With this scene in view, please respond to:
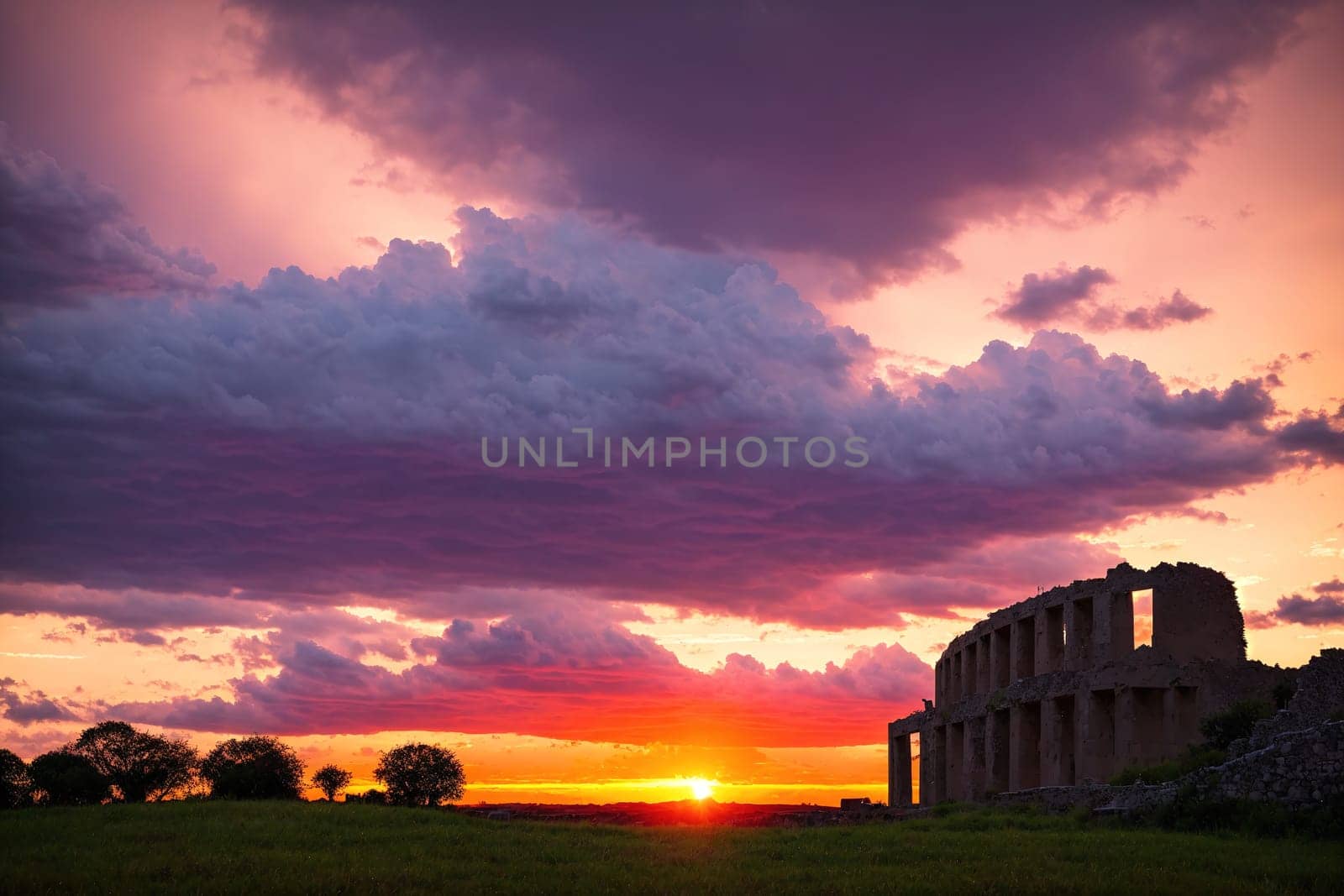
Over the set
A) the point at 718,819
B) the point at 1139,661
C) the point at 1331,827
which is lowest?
the point at 718,819

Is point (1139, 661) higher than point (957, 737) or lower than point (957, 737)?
higher

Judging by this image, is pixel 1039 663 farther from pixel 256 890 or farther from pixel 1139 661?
pixel 256 890

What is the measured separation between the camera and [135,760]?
7700cm

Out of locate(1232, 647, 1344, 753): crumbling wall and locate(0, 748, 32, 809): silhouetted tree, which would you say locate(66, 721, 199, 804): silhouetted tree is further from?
locate(1232, 647, 1344, 753): crumbling wall

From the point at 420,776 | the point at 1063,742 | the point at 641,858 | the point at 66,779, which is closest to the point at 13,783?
the point at 66,779

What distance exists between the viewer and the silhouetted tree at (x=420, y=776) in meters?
77.3

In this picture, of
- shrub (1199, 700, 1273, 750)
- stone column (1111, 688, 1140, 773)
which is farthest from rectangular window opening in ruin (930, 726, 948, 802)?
shrub (1199, 700, 1273, 750)

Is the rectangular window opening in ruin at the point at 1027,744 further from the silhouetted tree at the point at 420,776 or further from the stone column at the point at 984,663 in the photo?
the silhouetted tree at the point at 420,776

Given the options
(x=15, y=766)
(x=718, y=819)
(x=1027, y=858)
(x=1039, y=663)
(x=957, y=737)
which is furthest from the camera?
(x=957, y=737)

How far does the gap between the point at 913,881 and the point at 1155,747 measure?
39.5m

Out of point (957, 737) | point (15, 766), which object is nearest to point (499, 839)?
point (15, 766)

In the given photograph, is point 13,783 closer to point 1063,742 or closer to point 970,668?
point 1063,742

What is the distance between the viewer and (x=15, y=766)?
236ft

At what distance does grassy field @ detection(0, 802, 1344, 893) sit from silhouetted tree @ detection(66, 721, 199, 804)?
32.8 meters
